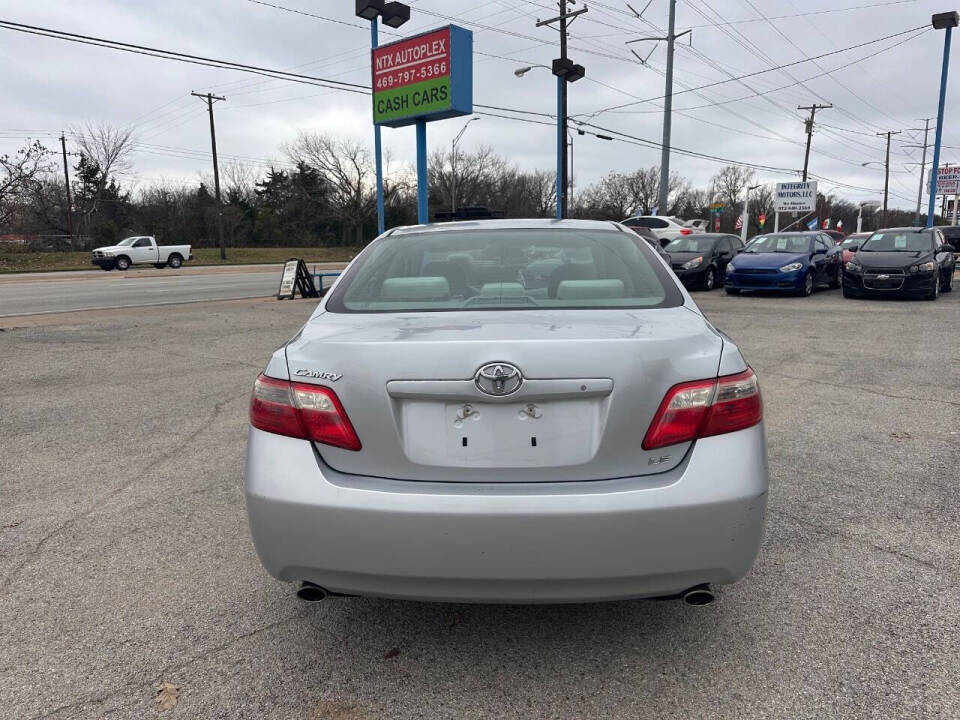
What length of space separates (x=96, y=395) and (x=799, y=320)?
35.3 feet

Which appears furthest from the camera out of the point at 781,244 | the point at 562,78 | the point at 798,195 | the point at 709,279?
the point at 798,195

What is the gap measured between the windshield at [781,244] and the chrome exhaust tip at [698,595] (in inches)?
640

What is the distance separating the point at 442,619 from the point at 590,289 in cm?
147

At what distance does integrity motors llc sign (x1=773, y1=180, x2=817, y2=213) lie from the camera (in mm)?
31031

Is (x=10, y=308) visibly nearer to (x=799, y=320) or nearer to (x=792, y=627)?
(x=799, y=320)

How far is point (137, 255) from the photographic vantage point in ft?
115

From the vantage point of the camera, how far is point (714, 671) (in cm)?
241

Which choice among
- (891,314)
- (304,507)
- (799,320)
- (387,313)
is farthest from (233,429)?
(891,314)

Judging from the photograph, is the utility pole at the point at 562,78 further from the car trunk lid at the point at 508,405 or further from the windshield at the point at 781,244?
the car trunk lid at the point at 508,405

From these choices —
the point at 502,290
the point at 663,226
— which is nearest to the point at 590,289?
the point at 502,290

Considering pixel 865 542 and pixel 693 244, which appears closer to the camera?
pixel 865 542

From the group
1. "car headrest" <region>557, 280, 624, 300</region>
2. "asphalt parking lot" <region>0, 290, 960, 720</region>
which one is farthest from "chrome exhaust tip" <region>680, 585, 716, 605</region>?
"car headrest" <region>557, 280, 624, 300</region>

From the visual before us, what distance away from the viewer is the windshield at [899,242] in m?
15.7

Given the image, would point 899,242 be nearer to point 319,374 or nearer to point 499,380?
point 499,380
